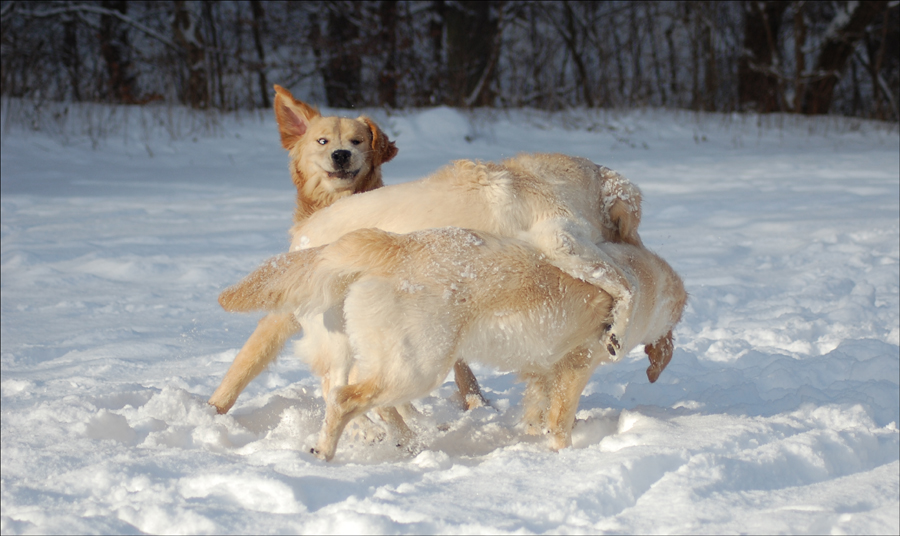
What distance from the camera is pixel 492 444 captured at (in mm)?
2996

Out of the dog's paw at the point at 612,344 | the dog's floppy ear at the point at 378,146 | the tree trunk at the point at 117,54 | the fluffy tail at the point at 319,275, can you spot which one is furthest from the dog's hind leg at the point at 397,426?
the tree trunk at the point at 117,54

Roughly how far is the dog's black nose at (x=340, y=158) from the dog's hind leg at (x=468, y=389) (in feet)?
3.65

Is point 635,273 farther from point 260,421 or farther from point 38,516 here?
point 38,516

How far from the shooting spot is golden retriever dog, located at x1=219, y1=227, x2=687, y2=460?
7.50ft

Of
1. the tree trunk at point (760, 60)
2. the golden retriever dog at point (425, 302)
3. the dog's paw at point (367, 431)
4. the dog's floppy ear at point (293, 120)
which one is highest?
the tree trunk at point (760, 60)

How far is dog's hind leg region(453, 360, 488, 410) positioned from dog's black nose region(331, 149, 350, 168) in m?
1.11

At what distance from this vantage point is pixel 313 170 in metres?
3.70

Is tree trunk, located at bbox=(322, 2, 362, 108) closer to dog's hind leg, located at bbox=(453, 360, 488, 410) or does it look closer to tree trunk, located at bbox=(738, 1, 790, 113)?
tree trunk, located at bbox=(738, 1, 790, 113)

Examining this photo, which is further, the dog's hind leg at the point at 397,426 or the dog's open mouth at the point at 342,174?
the dog's open mouth at the point at 342,174

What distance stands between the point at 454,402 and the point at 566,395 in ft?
2.83

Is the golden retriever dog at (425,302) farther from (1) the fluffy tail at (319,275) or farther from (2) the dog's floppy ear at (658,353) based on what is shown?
(2) the dog's floppy ear at (658,353)

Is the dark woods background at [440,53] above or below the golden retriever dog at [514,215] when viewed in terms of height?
above

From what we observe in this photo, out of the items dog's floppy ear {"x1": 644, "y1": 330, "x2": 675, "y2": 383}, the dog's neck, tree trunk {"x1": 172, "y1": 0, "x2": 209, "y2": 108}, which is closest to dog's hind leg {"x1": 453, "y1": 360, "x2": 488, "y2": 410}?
dog's floppy ear {"x1": 644, "y1": 330, "x2": 675, "y2": 383}

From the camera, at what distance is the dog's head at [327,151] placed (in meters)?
3.66
